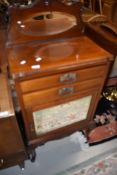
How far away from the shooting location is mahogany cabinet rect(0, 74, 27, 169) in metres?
0.84

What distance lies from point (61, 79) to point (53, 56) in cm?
12

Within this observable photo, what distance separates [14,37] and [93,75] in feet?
1.53

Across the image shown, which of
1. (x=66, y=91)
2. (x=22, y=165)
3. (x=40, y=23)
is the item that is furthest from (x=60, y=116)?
(x=40, y=23)

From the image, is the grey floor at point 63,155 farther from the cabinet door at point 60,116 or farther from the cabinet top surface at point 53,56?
the cabinet top surface at point 53,56

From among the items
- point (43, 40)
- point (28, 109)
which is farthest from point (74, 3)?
Result: point (28, 109)

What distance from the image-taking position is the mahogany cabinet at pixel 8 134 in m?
0.84

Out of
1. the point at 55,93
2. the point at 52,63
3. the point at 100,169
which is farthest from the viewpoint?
the point at 100,169

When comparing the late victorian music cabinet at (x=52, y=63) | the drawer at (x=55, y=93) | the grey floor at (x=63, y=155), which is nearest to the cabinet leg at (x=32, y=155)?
the grey floor at (x=63, y=155)

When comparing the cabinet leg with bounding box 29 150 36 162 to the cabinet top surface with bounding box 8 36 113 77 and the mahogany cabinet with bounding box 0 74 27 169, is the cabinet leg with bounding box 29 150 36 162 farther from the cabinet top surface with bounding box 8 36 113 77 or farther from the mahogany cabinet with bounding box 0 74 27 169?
the cabinet top surface with bounding box 8 36 113 77

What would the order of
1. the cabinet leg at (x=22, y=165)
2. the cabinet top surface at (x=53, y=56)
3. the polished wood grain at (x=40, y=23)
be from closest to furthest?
1. the cabinet top surface at (x=53, y=56)
2. the polished wood grain at (x=40, y=23)
3. the cabinet leg at (x=22, y=165)

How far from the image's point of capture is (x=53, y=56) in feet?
2.87

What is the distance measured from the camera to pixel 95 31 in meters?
1.21

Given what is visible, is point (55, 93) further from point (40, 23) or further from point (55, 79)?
point (40, 23)

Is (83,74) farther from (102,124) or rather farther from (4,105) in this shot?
(102,124)
